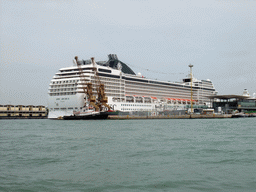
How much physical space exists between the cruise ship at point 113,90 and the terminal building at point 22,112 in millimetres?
47188

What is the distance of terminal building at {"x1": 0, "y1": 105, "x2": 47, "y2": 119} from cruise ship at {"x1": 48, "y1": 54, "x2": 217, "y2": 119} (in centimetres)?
4719

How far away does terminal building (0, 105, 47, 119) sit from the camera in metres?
132

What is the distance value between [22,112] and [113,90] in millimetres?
58807

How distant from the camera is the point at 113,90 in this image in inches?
3947

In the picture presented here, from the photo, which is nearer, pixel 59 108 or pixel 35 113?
pixel 59 108

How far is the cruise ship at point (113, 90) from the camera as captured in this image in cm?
8738

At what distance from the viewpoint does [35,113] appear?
14062cm

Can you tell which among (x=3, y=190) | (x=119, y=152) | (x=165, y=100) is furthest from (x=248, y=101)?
(x=3, y=190)

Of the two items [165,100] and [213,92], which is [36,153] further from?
[213,92]

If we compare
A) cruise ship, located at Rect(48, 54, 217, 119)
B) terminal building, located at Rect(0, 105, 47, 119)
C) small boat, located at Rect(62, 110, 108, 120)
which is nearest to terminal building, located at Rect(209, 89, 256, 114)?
cruise ship, located at Rect(48, 54, 217, 119)

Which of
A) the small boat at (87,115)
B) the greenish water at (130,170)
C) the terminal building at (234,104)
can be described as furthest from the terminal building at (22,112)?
the greenish water at (130,170)

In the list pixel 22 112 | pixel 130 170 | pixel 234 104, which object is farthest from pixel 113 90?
pixel 130 170

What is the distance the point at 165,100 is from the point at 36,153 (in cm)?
10651

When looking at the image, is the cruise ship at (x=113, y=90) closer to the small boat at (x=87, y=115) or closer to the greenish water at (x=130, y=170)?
the small boat at (x=87, y=115)
